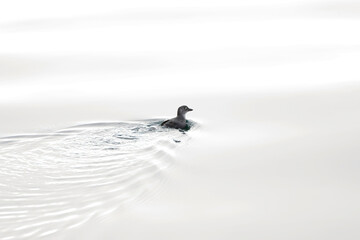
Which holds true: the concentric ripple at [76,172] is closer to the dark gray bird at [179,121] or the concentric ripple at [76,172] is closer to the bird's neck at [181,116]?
the dark gray bird at [179,121]

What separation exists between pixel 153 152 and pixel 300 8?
298 inches

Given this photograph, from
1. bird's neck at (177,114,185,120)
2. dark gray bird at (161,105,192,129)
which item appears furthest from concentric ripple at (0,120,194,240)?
bird's neck at (177,114,185,120)

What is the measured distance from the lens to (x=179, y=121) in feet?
29.9

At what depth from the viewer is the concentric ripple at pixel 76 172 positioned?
6461mm

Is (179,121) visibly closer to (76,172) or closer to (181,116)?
(181,116)

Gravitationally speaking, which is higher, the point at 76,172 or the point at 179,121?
the point at 179,121

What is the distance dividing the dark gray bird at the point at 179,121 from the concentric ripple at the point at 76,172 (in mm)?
85

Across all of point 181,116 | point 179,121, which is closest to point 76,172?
point 179,121

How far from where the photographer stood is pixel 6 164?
25.5 ft

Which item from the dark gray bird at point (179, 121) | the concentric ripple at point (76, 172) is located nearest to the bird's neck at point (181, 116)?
the dark gray bird at point (179, 121)

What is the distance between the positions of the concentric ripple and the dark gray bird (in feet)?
0.28

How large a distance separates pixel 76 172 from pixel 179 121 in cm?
196

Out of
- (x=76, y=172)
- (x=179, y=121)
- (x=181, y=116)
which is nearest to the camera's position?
(x=76, y=172)

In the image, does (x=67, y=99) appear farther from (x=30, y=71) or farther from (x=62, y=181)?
(x=62, y=181)
